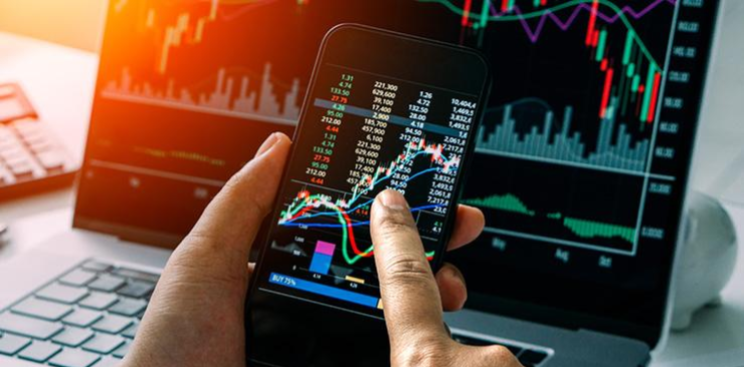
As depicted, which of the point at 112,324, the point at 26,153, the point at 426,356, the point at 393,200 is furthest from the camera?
the point at 26,153

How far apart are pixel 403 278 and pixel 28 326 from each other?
0.34m

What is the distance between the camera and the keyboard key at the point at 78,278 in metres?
0.75

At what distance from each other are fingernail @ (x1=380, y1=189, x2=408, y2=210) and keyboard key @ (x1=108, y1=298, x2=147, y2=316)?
264 mm

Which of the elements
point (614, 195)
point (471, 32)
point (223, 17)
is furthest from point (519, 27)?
point (223, 17)

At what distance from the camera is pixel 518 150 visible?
0.78m

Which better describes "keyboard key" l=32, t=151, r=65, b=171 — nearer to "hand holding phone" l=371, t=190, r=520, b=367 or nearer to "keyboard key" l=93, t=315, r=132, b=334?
"keyboard key" l=93, t=315, r=132, b=334

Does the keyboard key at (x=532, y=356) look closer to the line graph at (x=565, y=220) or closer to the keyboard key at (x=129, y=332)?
the line graph at (x=565, y=220)

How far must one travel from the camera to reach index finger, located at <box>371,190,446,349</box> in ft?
1.65

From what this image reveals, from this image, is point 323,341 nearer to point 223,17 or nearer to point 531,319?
point 531,319

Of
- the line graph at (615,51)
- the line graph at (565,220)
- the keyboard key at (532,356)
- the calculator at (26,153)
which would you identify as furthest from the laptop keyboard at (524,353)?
the calculator at (26,153)

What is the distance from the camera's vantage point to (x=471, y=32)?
78 cm

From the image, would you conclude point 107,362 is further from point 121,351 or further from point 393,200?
→ point 393,200

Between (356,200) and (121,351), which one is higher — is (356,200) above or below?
above

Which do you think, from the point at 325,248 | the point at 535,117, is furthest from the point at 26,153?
the point at 535,117
